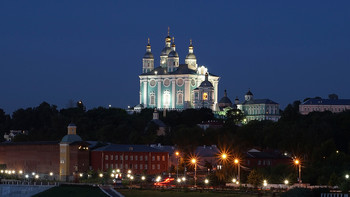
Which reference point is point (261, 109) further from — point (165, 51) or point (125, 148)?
point (125, 148)

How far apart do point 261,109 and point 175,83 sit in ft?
51.7

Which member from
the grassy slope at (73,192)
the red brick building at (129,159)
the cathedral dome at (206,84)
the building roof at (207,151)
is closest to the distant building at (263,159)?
the building roof at (207,151)

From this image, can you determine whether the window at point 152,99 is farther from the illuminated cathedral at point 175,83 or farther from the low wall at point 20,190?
the low wall at point 20,190

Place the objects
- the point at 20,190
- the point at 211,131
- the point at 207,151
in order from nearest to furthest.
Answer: the point at 20,190 → the point at 207,151 → the point at 211,131

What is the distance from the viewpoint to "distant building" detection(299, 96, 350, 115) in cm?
17612

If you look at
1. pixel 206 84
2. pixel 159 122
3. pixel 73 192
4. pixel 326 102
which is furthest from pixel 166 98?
pixel 73 192

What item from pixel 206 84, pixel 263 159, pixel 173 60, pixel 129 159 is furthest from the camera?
pixel 173 60

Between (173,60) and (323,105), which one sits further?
(173,60)

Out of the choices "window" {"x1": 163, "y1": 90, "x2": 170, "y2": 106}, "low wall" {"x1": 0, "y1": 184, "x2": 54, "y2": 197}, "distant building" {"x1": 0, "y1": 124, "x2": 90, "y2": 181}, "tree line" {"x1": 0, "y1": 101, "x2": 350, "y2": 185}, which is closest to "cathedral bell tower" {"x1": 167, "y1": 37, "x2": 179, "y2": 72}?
"window" {"x1": 163, "y1": 90, "x2": 170, "y2": 106}

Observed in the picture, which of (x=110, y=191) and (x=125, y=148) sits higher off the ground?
(x=125, y=148)

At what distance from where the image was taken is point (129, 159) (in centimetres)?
10819

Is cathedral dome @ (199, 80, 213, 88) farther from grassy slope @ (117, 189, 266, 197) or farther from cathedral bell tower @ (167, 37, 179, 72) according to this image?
grassy slope @ (117, 189, 266, 197)

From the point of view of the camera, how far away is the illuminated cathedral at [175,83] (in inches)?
7013

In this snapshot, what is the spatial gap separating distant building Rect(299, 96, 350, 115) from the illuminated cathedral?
15521 mm
